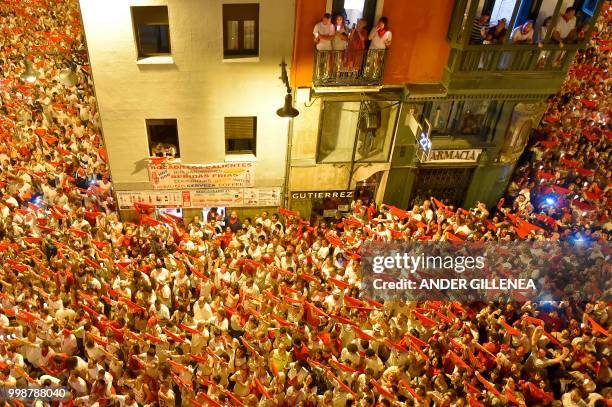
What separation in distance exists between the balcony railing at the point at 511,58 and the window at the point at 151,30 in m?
8.45

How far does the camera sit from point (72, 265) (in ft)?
42.8

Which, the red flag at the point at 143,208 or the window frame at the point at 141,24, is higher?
the window frame at the point at 141,24

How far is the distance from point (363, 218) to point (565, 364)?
765cm

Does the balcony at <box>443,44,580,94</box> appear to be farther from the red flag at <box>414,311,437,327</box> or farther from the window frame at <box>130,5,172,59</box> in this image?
the window frame at <box>130,5,172,59</box>

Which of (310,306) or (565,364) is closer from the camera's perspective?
(565,364)

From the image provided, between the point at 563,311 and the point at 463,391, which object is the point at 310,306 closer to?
the point at 463,391

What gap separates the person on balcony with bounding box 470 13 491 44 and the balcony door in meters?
2.89

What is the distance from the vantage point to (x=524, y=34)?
539 inches

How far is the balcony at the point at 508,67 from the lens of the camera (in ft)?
45.5

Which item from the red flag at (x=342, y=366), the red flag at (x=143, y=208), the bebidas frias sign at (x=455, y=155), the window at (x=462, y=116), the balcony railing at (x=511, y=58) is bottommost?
the red flag at (x=143, y=208)

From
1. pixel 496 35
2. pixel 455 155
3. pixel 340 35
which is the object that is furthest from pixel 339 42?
pixel 455 155

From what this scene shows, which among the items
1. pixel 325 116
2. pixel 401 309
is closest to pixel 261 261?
pixel 401 309
